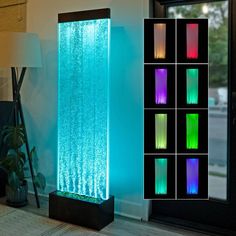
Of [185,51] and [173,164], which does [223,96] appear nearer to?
[185,51]

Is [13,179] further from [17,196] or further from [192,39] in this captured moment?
[192,39]

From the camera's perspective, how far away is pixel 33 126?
345cm

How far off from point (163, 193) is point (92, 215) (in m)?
0.60

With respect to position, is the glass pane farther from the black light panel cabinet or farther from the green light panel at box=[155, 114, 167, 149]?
the green light panel at box=[155, 114, 167, 149]

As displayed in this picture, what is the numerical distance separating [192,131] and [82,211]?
1110 mm

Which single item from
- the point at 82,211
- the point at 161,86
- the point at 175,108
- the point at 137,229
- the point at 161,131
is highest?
the point at 161,86

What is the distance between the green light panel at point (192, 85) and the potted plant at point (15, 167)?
1584 millimetres

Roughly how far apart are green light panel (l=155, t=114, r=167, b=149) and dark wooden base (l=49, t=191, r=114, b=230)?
0.65 meters

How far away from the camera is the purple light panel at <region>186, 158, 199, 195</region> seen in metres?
2.45

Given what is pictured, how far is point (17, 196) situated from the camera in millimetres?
3039

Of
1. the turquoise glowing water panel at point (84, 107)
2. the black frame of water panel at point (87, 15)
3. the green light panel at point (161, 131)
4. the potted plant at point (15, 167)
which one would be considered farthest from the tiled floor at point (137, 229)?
the black frame of water panel at point (87, 15)

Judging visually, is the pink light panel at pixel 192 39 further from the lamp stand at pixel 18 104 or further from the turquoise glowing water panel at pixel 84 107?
the lamp stand at pixel 18 104

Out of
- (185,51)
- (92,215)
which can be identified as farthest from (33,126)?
(185,51)

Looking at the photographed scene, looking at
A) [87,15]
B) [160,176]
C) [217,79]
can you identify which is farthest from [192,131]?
[87,15]
